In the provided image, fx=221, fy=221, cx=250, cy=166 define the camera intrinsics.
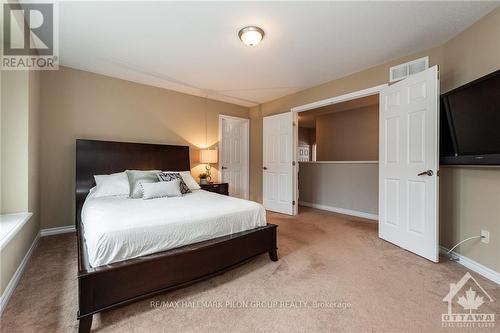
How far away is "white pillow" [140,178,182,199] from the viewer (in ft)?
8.77

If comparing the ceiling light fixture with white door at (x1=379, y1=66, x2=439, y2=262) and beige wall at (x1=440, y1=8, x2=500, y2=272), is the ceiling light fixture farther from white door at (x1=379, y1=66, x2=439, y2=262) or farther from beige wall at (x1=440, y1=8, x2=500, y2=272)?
beige wall at (x1=440, y1=8, x2=500, y2=272)

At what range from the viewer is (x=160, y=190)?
2727 mm

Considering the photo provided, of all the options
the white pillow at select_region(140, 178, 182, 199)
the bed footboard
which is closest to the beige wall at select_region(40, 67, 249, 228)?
the white pillow at select_region(140, 178, 182, 199)

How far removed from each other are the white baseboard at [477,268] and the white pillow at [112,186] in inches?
155

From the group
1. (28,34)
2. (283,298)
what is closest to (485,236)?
(283,298)

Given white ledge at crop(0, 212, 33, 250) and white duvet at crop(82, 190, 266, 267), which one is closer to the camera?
white duvet at crop(82, 190, 266, 267)

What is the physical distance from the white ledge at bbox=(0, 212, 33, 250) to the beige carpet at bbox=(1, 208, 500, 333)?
1.49 feet

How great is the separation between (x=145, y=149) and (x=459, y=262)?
439 centimetres

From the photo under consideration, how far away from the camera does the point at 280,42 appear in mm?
2564

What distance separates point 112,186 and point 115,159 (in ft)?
2.30

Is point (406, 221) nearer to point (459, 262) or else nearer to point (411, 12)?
point (459, 262)

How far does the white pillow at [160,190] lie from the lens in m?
2.67

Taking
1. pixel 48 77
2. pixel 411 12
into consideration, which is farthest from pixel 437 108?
pixel 48 77

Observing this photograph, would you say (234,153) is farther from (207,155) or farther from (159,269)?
(159,269)
